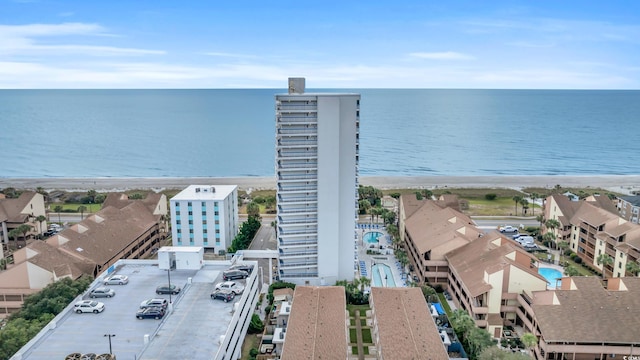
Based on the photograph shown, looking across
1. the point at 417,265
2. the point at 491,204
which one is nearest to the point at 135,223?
the point at 417,265

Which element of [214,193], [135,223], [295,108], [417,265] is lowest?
[417,265]

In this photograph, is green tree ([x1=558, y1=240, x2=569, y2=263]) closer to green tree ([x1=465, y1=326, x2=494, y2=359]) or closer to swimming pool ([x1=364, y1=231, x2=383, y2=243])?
swimming pool ([x1=364, y1=231, x2=383, y2=243])

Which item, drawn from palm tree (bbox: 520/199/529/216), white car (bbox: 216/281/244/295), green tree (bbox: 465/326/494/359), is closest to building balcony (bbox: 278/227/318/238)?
white car (bbox: 216/281/244/295)

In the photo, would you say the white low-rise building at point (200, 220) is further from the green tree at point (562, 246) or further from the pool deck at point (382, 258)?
the green tree at point (562, 246)

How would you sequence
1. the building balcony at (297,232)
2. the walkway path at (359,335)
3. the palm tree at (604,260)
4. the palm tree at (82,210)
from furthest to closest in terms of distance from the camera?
1. the palm tree at (82,210)
2. the palm tree at (604,260)
3. the building balcony at (297,232)
4. the walkway path at (359,335)

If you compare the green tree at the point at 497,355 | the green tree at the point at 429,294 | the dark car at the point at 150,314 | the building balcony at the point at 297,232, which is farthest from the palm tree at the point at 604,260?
the dark car at the point at 150,314

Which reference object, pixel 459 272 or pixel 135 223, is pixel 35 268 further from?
pixel 459 272

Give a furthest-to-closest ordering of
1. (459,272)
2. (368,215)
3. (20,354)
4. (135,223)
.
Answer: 1. (368,215)
2. (135,223)
3. (459,272)
4. (20,354)

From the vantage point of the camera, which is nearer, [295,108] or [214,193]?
[295,108]
